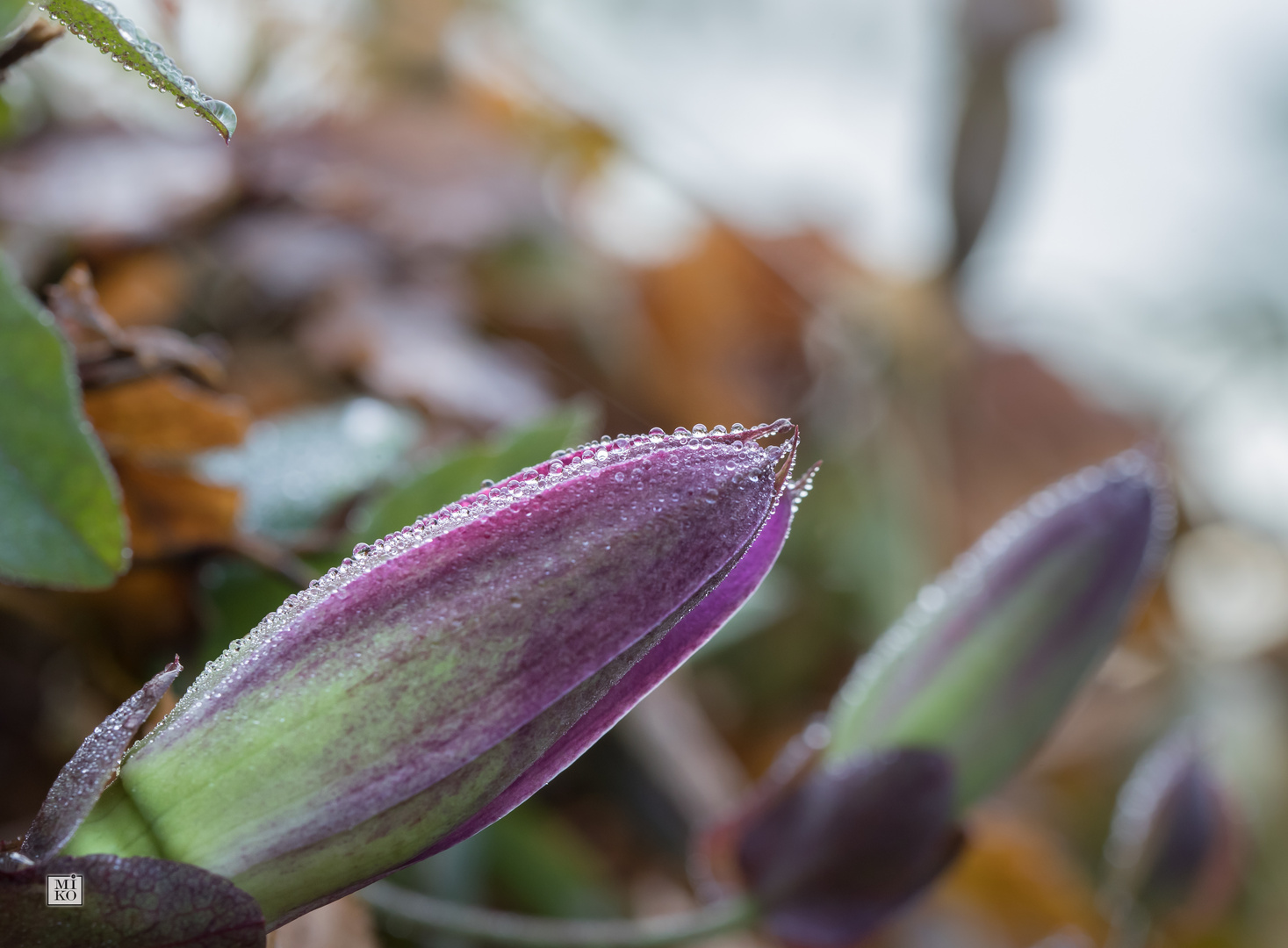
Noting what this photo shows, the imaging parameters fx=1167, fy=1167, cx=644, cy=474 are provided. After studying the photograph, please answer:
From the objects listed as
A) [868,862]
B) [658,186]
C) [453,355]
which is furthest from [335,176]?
[868,862]

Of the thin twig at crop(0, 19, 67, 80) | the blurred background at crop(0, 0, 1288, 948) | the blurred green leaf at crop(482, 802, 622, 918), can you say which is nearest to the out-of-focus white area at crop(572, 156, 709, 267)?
the blurred background at crop(0, 0, 1288, 948)

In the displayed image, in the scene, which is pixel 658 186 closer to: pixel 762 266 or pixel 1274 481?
pixel 762 266

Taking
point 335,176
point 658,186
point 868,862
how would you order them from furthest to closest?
point 658,186
point 335,176
point 868,862

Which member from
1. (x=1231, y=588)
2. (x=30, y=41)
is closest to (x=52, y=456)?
(x=30, y=41)

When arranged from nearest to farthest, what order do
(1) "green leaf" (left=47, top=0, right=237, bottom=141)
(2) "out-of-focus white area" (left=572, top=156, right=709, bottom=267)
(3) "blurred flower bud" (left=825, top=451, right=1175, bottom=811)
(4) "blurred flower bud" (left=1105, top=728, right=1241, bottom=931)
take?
(1) "green leaf" (left=47, top=0, right=237, bottom=141) < (3) "blurred flower bud" (left=825, top=451, right=1175, bottom=811) < (4) "blurred flower bud" (left=1105, top=728, right=1241, bottom=931) < (2) "out-of-focus white area" (left=572, top=156, right=709, bottom=267)

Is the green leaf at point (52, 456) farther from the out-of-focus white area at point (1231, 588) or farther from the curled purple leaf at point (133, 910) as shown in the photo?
the out-of-focus white area at point (1231, 588)

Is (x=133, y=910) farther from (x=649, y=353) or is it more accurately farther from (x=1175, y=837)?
(x=649, y=353)

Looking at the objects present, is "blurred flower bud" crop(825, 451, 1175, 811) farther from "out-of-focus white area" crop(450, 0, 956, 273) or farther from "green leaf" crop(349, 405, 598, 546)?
"out-of-focus white area" crop(450, 0, 956, 273)
